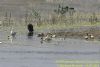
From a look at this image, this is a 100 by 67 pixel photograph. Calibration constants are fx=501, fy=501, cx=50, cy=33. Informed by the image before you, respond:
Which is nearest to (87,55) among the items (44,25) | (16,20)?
(44,25)

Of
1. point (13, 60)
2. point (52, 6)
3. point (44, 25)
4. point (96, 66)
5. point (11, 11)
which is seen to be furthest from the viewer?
point (52, 6)

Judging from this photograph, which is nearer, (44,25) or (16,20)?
(44,25)

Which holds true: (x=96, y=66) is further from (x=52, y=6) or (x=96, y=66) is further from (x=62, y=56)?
(x=52, y=6)

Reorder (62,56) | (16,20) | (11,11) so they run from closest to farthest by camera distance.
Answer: (62,56), (16,20), (11,11)

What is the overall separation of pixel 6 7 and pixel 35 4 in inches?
301

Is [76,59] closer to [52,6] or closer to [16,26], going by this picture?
[16,26]

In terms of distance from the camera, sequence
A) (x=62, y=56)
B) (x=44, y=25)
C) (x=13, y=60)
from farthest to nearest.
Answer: (x=44, y=25) < (x=62, y=56) < (x=13, y=60)

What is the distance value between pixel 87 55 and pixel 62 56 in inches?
63.6

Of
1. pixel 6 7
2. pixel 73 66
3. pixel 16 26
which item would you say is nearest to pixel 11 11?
pixel 6 7

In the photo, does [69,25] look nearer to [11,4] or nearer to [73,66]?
[11,4]

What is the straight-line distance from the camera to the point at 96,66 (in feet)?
66.2

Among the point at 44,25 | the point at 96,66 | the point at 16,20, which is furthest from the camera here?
the point at 16,20

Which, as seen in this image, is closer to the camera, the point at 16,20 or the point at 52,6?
the point at 16,20

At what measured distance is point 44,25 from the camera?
2152 inches
